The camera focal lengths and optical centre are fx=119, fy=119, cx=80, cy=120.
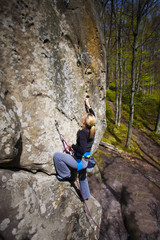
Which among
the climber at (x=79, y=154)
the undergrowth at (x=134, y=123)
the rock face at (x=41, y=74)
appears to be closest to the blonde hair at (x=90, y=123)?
the climber at (x=79, y=154)

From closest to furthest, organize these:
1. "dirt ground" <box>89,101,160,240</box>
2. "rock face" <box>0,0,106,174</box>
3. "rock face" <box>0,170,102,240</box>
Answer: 1. "rock face" <box>0,170,102,240</box>
2. "rock face" <box>0,0,106,174</box>
3. "dirt ground" <box>89,101,160,240</box>

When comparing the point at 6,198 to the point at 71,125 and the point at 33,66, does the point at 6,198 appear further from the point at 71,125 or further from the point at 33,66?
the point at 33,66

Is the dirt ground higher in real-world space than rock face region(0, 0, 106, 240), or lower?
lower

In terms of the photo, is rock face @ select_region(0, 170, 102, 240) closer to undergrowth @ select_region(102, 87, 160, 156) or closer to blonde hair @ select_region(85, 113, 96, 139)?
blonde hair @ select_region(85, 113, 96, 139)

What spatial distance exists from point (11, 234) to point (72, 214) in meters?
1.35

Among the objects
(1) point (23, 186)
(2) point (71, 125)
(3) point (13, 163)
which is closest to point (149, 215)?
(2) point (71, 125)

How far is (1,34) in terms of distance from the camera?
242 centimetres

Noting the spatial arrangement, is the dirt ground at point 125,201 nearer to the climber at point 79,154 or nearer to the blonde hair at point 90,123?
the climber at point 79,154

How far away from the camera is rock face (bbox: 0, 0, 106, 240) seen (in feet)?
7.64

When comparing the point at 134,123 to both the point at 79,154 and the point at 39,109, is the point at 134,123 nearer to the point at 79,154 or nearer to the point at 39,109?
the point at 79,154

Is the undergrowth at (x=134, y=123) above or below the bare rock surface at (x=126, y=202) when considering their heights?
below

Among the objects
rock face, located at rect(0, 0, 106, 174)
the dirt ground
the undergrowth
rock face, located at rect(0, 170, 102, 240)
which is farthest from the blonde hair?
the undergrowth

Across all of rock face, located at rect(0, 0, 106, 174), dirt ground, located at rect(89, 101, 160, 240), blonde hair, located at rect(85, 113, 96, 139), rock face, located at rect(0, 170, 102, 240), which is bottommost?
dirt ground, located at rect(89, 101, 160, 240)

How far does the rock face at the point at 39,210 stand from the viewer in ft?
7.11
